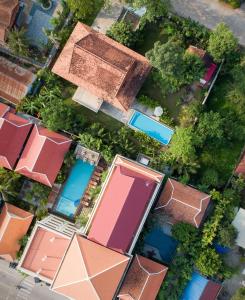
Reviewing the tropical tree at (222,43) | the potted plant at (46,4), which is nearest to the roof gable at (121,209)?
the tropical tree at (222,43)

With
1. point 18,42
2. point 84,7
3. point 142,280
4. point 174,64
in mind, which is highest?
point 84,7

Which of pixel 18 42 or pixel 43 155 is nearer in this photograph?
pixel 43 155

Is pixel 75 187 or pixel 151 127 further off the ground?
pixel 151 127

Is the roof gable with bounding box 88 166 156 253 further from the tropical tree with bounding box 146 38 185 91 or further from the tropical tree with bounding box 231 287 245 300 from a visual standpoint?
the tropical tree with bounding box 231 287 245 300

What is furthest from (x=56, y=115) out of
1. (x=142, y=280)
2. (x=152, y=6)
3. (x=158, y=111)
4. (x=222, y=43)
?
(x=142, y=280)

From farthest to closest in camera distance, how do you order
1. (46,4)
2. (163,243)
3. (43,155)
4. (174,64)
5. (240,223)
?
(46,4)
(163,243)
(240,223)
(43,155)
(174,64)

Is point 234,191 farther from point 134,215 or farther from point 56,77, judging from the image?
point 56,77

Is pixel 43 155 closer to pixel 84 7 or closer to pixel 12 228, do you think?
pixel 12 228
